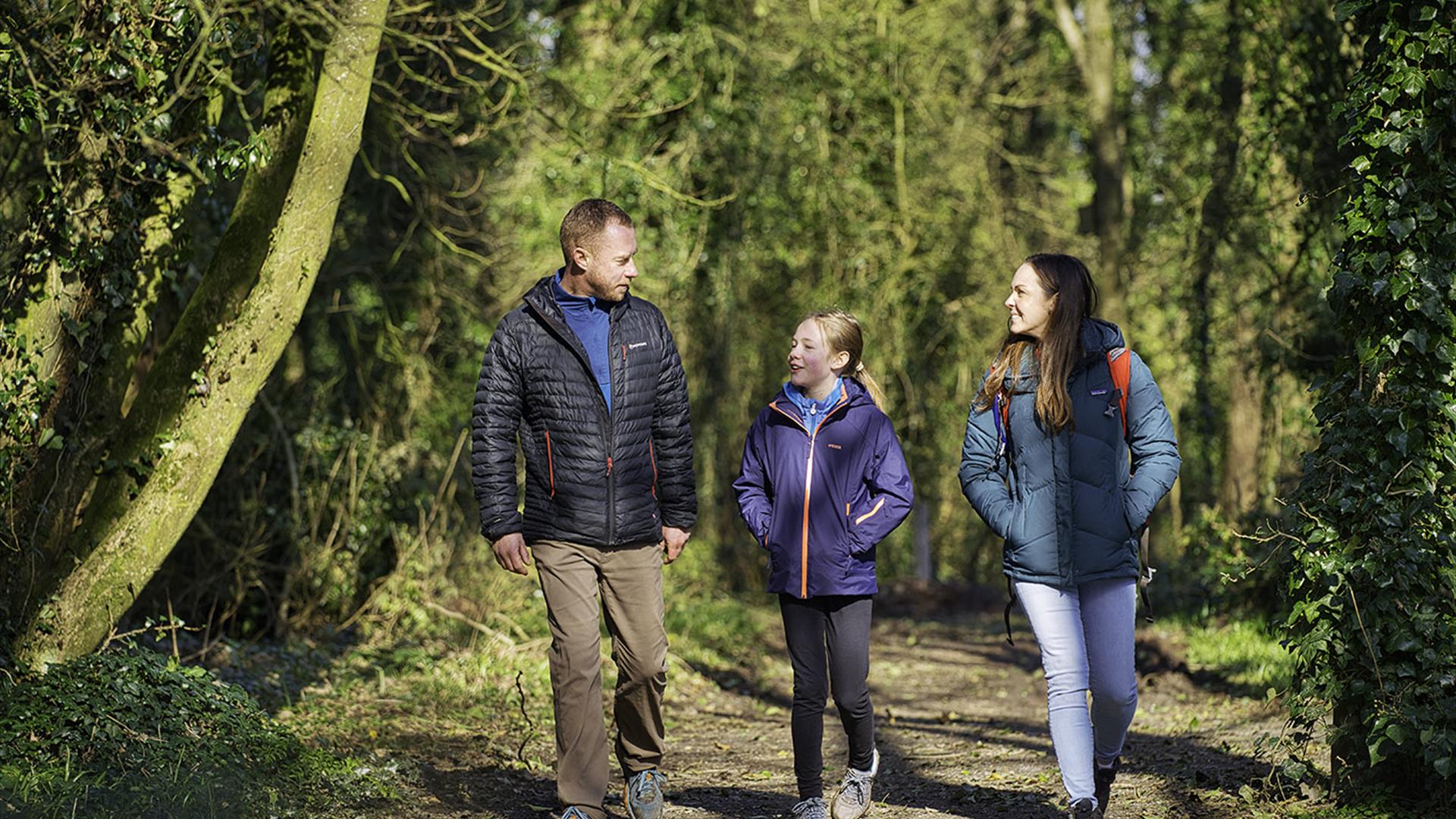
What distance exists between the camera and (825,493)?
5.45 metres

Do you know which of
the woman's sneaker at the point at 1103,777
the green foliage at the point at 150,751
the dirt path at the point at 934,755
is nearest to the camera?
the woman's sneaker at the point at 1103,777

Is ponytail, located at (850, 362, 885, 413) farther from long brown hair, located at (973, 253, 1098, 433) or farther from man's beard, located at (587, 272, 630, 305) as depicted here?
man's beard, located at (587, 272, 630, 305)

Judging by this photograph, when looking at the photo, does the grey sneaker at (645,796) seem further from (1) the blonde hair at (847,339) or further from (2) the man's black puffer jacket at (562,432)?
(1) the blonde hair at (847,339)

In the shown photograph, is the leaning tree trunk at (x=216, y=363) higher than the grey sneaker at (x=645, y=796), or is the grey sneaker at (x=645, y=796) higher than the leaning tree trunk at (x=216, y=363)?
the leaning tree trunk at (x=216, y=363)

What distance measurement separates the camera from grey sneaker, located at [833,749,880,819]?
5.58 meters

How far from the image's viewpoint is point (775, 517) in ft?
17.9

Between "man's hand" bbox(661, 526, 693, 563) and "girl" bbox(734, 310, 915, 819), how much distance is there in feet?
0.89

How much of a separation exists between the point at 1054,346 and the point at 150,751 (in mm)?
3834

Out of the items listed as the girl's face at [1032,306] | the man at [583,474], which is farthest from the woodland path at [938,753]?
the girl's face at [1032,306]

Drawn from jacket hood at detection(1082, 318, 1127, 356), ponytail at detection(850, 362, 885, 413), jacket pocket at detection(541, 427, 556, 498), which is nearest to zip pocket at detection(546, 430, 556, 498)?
jacket pocket at detection(541, 427, 556, 498)

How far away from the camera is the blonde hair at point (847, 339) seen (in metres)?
5.65

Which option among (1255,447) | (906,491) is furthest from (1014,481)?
(1255,447)

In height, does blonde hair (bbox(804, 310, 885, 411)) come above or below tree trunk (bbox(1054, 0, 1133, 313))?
below

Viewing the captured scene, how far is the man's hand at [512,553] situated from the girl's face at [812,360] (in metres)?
1.22
